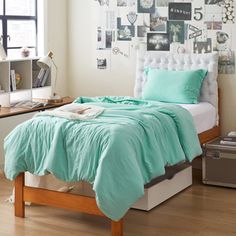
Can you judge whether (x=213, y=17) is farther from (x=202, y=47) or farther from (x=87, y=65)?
(x=87, y=65)

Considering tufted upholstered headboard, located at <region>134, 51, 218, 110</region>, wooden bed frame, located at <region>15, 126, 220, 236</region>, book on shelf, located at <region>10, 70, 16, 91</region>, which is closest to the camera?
wooden bed frame, located at <region>15, 126, 220, 236</region>

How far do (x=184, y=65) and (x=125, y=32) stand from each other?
32.5 inches

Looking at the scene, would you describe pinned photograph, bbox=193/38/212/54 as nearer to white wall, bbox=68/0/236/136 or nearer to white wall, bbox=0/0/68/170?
white wall, bbox=68/0/236/136

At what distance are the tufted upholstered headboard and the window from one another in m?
1.25

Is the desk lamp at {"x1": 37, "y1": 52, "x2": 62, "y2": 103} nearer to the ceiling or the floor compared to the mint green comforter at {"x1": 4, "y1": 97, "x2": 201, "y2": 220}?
nearer to the ceiling

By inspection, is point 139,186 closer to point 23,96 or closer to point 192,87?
point 192,87

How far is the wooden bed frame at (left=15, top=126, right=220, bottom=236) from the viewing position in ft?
13.7

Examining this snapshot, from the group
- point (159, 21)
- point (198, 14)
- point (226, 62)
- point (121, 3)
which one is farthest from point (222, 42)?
point (121, 3)

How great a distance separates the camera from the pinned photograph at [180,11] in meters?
6.11

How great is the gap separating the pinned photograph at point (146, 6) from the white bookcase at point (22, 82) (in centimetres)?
125

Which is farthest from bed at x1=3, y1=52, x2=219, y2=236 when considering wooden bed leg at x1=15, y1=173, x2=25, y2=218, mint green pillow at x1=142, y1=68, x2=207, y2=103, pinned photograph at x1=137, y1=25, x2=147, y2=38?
pinned photograph at x1=137, y1=25, x2=147, y2=38

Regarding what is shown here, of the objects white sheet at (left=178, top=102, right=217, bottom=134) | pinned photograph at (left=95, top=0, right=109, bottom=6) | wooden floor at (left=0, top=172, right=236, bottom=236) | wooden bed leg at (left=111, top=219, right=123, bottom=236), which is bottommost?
A: wooden floor at (left=0, top=172, right=236, bottom=236)

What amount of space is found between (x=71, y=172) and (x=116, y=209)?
0.49 meters

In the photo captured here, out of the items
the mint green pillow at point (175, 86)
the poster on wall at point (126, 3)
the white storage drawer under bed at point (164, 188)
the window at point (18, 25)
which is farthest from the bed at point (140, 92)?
the window at point (18, 25)
